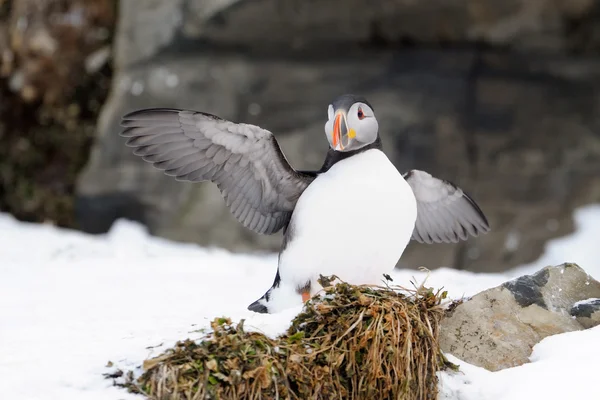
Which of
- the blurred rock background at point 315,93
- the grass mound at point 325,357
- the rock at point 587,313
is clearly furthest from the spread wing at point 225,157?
the blurred rock background at point 315,93

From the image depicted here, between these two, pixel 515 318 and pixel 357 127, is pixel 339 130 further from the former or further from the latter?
pixel 515 318

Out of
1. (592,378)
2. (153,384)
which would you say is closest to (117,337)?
(153,384)

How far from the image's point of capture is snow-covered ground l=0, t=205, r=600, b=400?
2.78 m

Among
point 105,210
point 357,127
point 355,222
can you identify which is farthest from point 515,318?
point 105,210

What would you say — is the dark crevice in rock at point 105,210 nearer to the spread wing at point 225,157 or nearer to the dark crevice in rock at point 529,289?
the spread wing at point 225,157

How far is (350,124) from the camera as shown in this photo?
3188 millimetres

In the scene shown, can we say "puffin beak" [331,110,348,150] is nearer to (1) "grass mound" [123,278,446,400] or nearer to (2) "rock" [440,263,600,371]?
(1) "grass mound" [123,278,446,400]

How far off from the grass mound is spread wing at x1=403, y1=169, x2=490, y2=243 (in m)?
0.92

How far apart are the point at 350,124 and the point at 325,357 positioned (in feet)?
3.07

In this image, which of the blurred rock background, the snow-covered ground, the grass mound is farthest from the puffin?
the blurred rock background

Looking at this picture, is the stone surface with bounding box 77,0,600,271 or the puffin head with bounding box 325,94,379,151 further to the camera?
the stone surface with bounding box 77,0,600,271

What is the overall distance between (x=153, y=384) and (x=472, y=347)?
1.27 m

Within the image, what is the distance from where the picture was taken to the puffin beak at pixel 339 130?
3156 millimetres

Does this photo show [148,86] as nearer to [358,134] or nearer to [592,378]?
[358,134]
